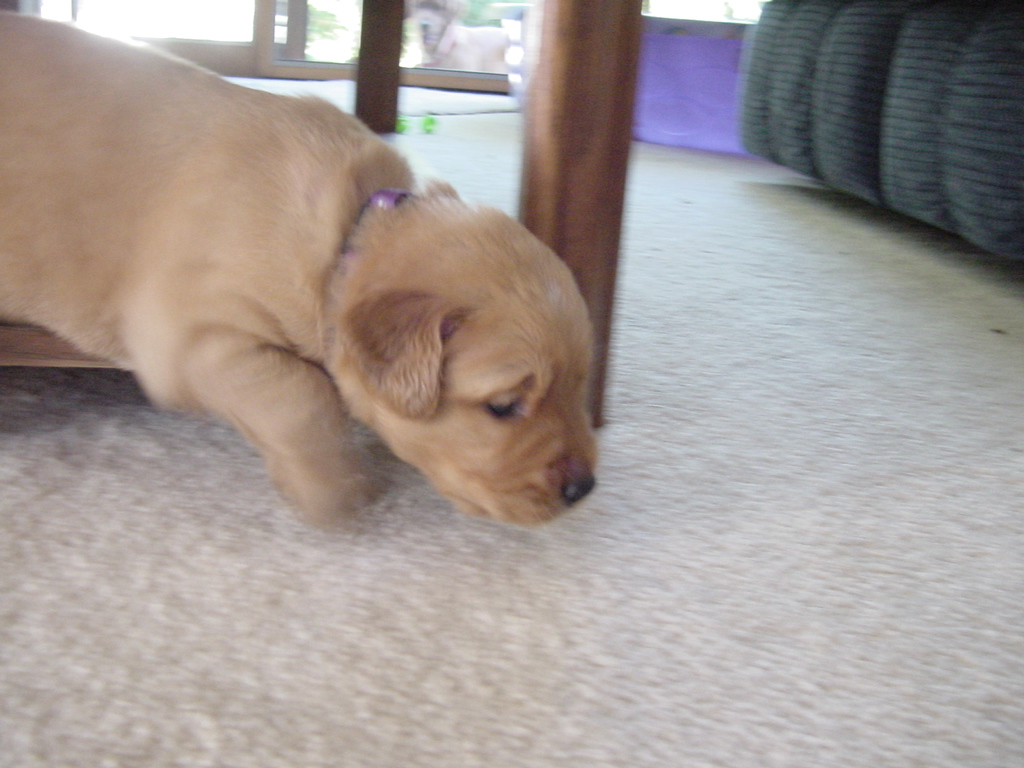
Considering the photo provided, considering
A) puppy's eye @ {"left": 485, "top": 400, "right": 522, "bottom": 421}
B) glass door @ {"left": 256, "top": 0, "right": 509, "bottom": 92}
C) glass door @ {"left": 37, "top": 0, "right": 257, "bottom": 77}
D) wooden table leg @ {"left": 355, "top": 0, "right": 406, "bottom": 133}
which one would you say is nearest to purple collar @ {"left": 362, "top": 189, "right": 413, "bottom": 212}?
puppy's eye @ {"left": 485, "top": 400, "right": 522, "bottom": 421}

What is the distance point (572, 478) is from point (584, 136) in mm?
406

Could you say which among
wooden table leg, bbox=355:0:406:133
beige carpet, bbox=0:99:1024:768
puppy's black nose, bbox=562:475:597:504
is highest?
wooden table leg, bbox=355:0:406:133

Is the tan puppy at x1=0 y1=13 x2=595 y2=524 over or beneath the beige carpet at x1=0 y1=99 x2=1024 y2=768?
over

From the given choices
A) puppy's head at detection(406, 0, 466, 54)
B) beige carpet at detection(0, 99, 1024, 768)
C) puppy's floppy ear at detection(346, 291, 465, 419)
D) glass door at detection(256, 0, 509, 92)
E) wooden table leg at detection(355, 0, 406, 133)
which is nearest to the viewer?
beige carpet at detection(0, 99, 1024, 768)

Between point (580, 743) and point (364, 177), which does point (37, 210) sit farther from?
point (580, 743)

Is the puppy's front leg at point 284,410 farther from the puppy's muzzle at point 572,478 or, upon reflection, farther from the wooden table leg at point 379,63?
the wooden table leg at point 379,63

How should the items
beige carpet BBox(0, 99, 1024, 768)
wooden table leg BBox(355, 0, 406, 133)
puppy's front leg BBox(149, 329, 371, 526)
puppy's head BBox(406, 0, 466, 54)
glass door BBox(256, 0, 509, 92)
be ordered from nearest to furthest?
1. beige carpet BBox(0, 99, 1024, 768)
2. puppy's front leg BBox(149, 329, 371, 526)
3. wooden table leg BBox(355, 0, 406, 133)
4. glass door BBox(256, 0, 509, 92)
5. puppy's head BBox(406, 0, 466, 54)

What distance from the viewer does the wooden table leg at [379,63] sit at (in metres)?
2.43

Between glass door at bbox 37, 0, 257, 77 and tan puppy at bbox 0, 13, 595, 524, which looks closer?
tan puppy at bbox 0, 13, 595, 524

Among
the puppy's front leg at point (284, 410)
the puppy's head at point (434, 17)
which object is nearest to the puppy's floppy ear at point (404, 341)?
the puppy's front leg at point (284, 410)

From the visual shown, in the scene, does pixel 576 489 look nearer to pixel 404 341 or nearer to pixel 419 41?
pixel 404 341

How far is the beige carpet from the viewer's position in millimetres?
683

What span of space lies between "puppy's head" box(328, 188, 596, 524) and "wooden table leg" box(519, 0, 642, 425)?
0.14 m

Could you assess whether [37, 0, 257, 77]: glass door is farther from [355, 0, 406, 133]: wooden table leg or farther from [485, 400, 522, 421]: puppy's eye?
[485, 400, 522, 421]: puppy's eye
